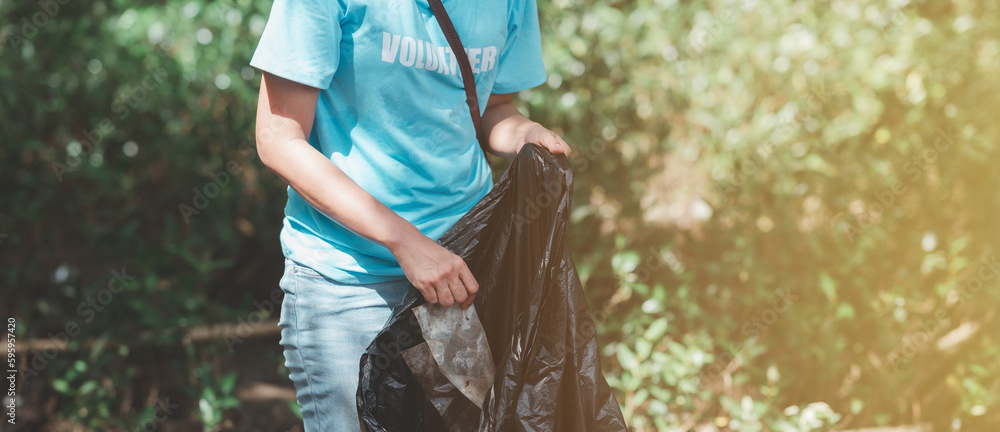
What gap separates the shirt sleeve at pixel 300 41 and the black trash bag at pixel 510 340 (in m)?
0.45

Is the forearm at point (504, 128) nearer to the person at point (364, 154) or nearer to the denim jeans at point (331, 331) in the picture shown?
the person at point (364, 154)

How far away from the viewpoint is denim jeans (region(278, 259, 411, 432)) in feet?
4.98

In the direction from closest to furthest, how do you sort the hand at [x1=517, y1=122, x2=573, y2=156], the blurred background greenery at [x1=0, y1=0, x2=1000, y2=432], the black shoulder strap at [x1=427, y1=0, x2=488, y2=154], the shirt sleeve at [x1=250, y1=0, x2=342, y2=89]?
the shirt sleeve at [x1=250, y1=0, x2=342, y2=89] → the black shoulder strap at [x1=427, y1=0, x2=488, y2=154] → the hand at [x1=517, y1=122, x2=573, y2=156] → the blurred background greenery at [x1=0, y1=0, x2=1000, y2=432]

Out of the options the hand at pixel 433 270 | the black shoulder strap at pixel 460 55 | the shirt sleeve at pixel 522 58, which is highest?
the shirt sleeve at pixel 522 58

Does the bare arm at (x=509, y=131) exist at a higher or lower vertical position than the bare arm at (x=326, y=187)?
higher

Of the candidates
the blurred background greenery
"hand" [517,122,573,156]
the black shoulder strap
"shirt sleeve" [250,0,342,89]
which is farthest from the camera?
the blurred background greenery

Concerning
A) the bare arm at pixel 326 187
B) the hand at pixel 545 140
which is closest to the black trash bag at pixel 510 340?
the hand at pixel 545 140

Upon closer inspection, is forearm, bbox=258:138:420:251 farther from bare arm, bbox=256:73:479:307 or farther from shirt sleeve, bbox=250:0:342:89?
shirt sleeve, bbox=250:0:342:89

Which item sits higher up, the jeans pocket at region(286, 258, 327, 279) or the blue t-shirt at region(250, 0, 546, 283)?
the blue t-shirt at region(250, 0, 546, 283)

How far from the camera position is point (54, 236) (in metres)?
3.34

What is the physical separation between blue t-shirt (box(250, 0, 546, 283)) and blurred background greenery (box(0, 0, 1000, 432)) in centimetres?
140

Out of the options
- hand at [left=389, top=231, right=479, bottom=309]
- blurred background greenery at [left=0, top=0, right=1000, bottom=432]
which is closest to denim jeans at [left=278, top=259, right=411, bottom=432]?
Result: hand at [left=389, top=231, right=479, bottom=309]

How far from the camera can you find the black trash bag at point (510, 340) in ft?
5.00

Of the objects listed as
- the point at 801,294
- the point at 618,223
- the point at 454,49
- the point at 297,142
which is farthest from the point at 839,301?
the point at 297,142
